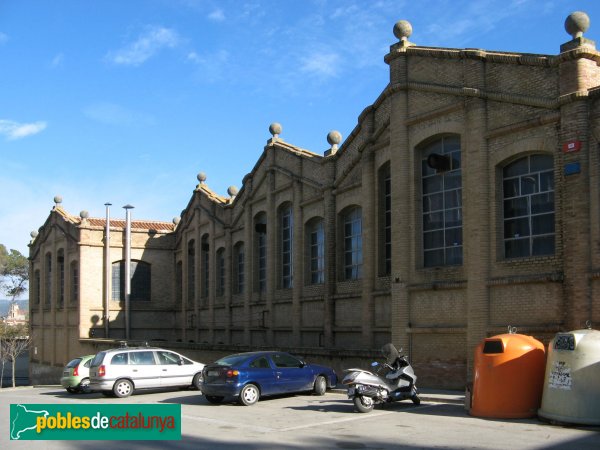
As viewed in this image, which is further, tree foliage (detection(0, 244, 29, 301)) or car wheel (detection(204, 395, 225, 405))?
tree foliage (detection(0, 244, 29, 301))

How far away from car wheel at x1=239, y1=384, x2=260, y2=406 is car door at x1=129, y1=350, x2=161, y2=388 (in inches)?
183

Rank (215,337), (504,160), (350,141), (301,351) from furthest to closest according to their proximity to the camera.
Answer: (215,337) → (350,141) → (301,351) → (504,160)

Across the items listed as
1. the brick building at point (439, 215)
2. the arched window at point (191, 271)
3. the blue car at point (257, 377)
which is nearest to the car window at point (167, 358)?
the blue car at point (257, 377)

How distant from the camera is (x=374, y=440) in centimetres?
1223

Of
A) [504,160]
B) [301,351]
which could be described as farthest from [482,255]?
[301,351]

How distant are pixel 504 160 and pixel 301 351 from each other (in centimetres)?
919

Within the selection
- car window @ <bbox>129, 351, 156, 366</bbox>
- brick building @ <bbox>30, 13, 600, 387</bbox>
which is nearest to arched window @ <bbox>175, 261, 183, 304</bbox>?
brick building @ <bbox>30, 13, 600, 387</bbox>

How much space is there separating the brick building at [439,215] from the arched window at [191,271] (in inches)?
306

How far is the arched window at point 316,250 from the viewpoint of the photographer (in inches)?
1118

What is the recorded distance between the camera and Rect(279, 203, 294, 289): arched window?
3073cm

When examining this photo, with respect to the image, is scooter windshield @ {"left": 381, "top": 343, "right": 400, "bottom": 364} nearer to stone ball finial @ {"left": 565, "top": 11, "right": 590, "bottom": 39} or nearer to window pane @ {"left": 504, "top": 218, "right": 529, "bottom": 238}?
window pane @ {"left": 504, "top": 218, "right": 529, "bottom": 238}

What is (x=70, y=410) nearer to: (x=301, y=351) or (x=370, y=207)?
(x=301, y=351)

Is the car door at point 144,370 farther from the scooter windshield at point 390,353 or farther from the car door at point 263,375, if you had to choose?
the scooter windshield at point 390,353

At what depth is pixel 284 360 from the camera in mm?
18906
